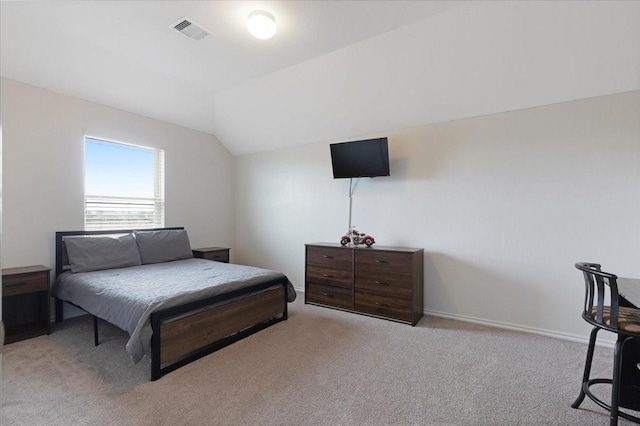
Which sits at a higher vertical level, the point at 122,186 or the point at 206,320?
the point at 122,186

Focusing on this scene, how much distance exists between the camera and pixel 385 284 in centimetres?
370

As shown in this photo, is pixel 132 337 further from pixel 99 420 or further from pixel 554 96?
pixel 554 96

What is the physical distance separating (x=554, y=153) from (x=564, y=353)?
184 cm

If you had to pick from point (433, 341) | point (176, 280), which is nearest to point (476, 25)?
point (433, 341)

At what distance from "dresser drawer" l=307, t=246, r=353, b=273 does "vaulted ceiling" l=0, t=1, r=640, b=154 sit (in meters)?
1.60

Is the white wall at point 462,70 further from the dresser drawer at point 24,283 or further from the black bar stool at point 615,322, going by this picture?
the dresser drawer at point 24,283

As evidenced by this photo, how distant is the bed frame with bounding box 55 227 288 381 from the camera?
98.8 inches

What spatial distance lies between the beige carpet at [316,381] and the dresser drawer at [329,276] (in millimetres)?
736

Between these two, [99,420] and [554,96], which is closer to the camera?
[99,420]

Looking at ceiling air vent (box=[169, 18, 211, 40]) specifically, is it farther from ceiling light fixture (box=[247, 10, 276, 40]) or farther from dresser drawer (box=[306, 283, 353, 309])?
dresser drawer (box=[306, 283, 353, 309])

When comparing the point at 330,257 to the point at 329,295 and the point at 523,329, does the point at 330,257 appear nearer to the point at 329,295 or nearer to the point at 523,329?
the point at 329,295

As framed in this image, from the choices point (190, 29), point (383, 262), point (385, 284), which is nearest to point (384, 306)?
point (385, 284)

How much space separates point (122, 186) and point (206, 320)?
257 centimetres

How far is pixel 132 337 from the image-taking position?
2.39 metres
